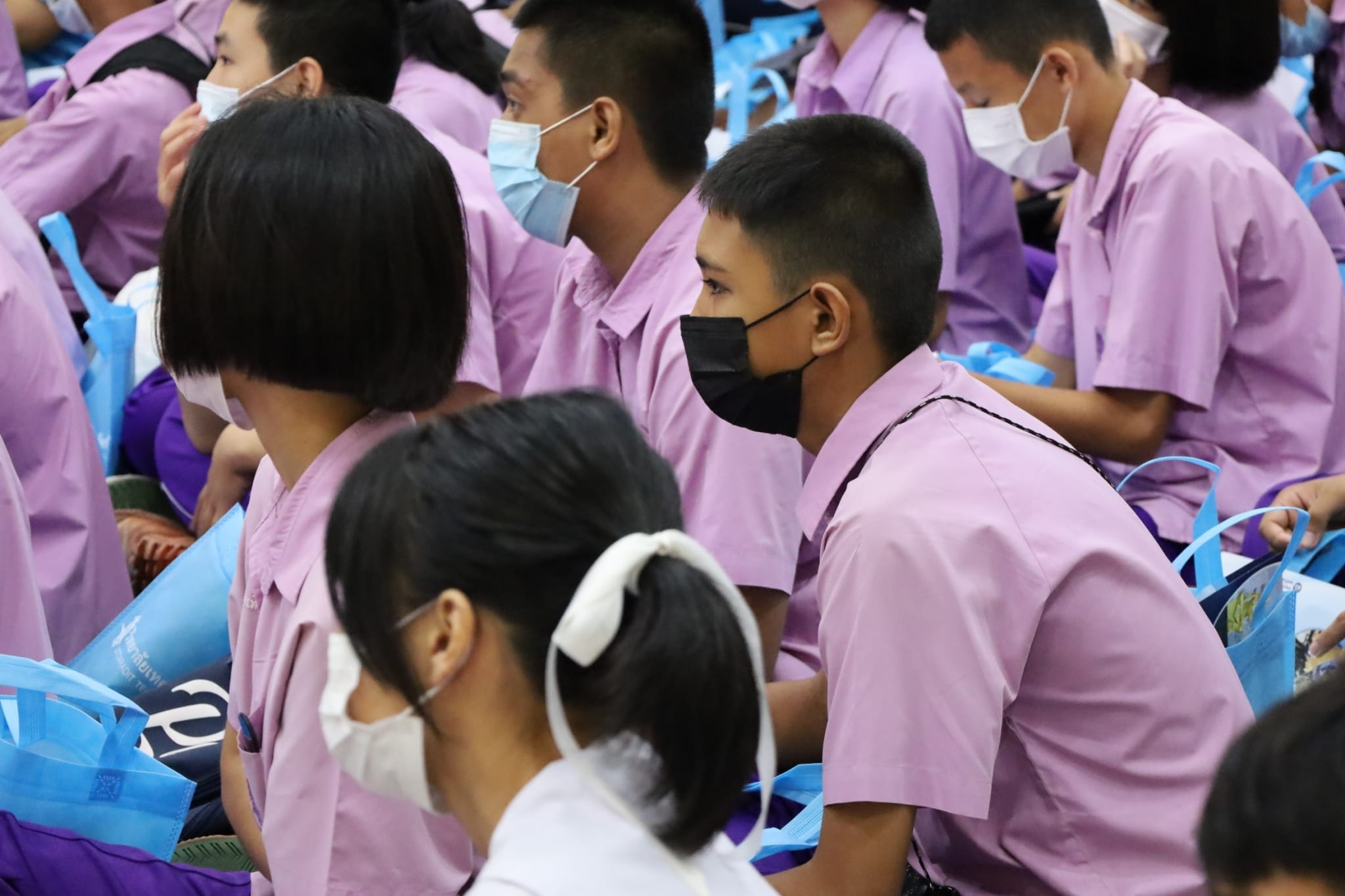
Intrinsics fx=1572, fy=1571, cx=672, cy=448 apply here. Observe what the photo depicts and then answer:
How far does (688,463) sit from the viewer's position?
6.27 ft

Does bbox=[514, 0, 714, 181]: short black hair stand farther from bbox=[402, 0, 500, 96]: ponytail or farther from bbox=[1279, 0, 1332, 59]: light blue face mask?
bbox=[1279, 0, 1332, 59]: light blue face mask

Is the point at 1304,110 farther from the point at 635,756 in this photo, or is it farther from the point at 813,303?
the point at 635,756

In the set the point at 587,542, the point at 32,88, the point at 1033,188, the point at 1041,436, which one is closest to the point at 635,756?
the point at 587,542

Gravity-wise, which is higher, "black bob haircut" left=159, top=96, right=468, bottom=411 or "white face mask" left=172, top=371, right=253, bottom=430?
"black bob haircut" left=159, top=96, right=468, bottom=411

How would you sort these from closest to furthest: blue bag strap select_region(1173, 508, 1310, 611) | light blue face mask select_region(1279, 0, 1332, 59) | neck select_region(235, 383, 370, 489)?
neck select_region(235, 383, 370, 489)
blue bag strap select_region(1173, 508, 1310, 611)
light blue face mask select_region(1279, 0, 1332, 59)

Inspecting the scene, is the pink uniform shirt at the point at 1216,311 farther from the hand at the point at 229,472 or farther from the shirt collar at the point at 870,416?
the hand at the point at 229,472

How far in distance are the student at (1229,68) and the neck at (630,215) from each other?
1111mm

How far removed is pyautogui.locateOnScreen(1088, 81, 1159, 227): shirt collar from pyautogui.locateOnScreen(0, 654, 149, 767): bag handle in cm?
168

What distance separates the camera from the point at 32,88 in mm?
4145

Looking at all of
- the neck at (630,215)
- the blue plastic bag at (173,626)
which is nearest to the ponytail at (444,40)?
the neck at (630,215)

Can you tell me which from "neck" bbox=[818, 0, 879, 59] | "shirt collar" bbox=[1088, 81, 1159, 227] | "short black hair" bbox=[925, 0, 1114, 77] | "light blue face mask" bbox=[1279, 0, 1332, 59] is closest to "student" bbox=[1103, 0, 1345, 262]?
"short black hair" bbox=[925, 0, 1114, 77]

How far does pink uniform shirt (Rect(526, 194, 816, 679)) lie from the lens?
6.03ft

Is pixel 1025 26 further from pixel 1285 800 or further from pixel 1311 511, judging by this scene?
pixel 1285 800

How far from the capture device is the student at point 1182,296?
235cm
